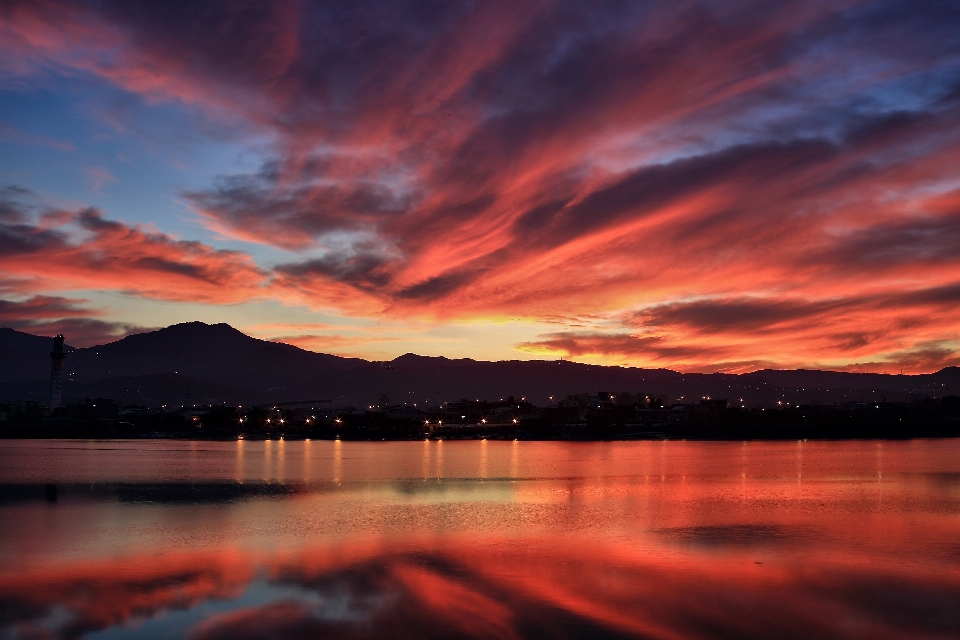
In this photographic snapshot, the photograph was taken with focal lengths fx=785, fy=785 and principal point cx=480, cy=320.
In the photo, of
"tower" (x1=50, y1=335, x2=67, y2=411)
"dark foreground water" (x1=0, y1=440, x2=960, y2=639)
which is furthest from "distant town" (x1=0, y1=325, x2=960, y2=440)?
"dark foreground water" (x1=0, y1=440, x2=960, y2=639)

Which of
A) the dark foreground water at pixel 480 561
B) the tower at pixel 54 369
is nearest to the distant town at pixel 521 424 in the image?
the tower at pixel 54 369

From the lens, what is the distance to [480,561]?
2298 centimetres

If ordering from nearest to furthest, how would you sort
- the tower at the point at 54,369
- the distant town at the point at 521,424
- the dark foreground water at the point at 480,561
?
the dark foreground water at the point at 480,561
the distant town at the point at 521,424
the tower at the point at 54,369

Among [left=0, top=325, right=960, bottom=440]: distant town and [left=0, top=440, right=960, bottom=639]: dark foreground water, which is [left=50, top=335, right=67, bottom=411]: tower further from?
[left=0, top=440, right=960, bottom=639]: dark foreground water

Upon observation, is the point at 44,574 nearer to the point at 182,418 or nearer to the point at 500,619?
the point at 500,619

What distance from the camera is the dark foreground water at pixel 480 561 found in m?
16.5

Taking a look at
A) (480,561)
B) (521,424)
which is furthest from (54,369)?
(480,561)

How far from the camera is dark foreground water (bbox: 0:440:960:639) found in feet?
54.2

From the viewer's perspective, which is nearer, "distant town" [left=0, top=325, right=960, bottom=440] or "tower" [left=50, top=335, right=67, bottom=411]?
"distant town" [left=0, top=325, right=960, bottom=440]

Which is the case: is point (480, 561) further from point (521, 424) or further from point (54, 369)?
point (54, 369)

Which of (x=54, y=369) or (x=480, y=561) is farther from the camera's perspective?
(x=54, y=369)

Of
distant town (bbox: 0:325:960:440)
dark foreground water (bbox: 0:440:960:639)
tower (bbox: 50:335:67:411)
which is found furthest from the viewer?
tower (bbox: 50:335:67:411)

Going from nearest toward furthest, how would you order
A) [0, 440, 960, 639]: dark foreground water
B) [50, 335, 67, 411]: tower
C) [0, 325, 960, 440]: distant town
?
[0, 440, 960, 639]: dark foreground water
[0, 325, 960, 440]: distant town
[50, 335, 67, 411]: tower

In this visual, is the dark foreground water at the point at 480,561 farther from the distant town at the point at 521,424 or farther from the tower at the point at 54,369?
the tower at the point at 54,369
